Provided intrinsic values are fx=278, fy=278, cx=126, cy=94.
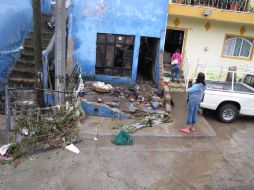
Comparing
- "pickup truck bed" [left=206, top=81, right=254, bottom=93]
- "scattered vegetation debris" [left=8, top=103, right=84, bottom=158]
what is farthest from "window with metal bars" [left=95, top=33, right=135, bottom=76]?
"scattered vegetation debris" [left=8, top=103, right=84, bottom=158]

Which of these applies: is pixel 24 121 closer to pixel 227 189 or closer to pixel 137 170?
pixel 137 170

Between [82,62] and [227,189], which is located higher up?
[82,62]

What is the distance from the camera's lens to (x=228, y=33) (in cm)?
1255

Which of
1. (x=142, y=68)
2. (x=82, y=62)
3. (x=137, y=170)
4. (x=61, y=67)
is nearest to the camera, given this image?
(x=137, y=170)

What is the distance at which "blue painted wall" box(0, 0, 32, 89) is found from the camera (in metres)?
9.20

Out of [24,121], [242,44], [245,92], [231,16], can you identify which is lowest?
[24,121]

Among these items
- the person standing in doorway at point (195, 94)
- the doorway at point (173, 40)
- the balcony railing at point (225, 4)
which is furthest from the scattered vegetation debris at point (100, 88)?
the balcony railing at point (225, 4)

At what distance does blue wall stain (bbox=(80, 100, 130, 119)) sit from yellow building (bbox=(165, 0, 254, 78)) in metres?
5.09

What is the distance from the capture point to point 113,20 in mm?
10758

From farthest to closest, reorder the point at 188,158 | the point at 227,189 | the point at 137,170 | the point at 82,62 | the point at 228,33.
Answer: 1. the point at 228,33
2. the point at 82,62
3. the point at 188,158
4. the point at 137,170
5. the point at 227,189

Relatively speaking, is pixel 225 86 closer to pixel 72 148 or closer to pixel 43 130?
pixel 72 148

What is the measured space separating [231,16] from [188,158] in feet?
24.1

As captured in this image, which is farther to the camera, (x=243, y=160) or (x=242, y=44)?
(x=242, y=44)

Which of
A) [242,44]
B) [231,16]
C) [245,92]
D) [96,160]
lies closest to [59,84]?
[96,160]
